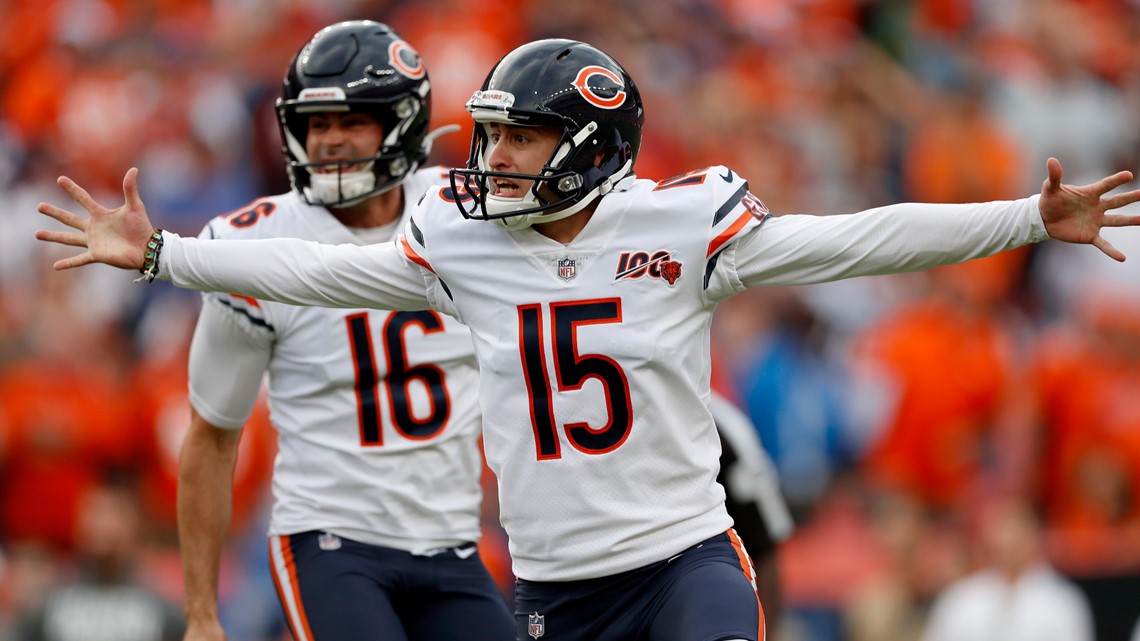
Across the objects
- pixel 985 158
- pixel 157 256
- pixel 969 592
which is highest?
pixel 157 256

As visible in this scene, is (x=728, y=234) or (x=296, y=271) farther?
(x=296, y=271)

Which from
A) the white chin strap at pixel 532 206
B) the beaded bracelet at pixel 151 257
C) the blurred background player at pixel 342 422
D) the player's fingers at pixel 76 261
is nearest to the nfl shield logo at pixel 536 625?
the blurred background player at pixel 342 422

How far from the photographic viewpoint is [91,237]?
169 inches

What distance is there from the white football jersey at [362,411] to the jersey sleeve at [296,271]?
0.53 metres

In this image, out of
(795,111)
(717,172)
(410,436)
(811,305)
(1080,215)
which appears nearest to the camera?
(1080,215)

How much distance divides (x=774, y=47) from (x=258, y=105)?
11.5ft

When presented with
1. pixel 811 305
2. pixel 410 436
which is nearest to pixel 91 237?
pixel 410 436

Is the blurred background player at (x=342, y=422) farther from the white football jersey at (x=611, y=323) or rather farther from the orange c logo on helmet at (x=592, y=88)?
the orange c logo on helmet at (x=592, y=88)

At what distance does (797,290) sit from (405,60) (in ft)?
15.9

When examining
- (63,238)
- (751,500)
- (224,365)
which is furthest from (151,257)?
(751,500)

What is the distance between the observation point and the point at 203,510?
Result: 5.16 m

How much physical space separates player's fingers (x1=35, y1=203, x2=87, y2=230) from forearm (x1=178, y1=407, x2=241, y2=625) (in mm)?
1026

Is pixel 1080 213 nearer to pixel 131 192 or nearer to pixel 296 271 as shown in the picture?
pixel 296 271

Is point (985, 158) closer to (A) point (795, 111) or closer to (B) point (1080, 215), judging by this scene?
(A) point (795, 111)
